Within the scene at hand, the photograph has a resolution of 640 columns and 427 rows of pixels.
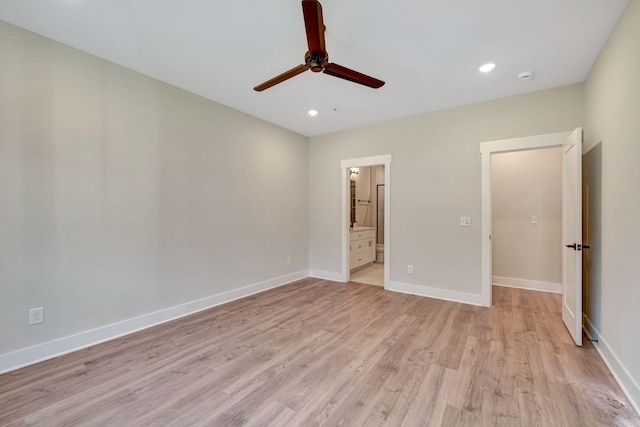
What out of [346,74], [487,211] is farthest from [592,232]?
[346,74]

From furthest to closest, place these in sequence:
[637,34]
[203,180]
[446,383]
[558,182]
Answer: [558,182], [203,180], [446,383], [637,34]

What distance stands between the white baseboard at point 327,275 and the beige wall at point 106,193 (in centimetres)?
139

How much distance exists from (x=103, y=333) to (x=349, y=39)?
135 inches

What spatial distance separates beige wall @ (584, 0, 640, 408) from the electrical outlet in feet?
13.9

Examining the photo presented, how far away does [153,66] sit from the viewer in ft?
8.55

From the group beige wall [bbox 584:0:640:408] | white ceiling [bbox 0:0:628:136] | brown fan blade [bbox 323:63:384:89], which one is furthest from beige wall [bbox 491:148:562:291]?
brown fan blade [bbox 323:63:384:89]

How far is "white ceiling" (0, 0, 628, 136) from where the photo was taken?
1840mm

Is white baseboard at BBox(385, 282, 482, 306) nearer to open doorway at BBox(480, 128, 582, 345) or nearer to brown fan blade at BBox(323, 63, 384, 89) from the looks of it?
open doorway at BBox(480, 128, 582, 345)

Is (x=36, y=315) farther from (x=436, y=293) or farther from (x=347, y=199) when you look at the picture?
(x=436, y=293)

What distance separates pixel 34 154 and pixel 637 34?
14.5ft

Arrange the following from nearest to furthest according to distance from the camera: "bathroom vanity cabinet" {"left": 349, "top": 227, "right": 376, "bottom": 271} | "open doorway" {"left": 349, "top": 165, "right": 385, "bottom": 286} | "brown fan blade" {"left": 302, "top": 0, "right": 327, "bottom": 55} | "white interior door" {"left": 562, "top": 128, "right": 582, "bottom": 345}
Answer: "brown fan blade" {"left": 302, "top": 0, "right": 327, "bottom": 55}, "white interior door" {"left": 562, "top": 128, "right": 582, "bottom": 345}, "bathroom vanity cabinet" {"left": 349, "top": 227, "right": 376, "bottom": 271}, "open doorway" {"left": 349, "top": 165, "right": 385, "bottom": 286}

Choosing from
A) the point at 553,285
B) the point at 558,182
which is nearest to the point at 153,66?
the point at 558,182

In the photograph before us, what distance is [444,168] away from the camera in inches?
144

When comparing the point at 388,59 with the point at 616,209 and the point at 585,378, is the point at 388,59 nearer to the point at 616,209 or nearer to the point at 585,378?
the point at 616,209
